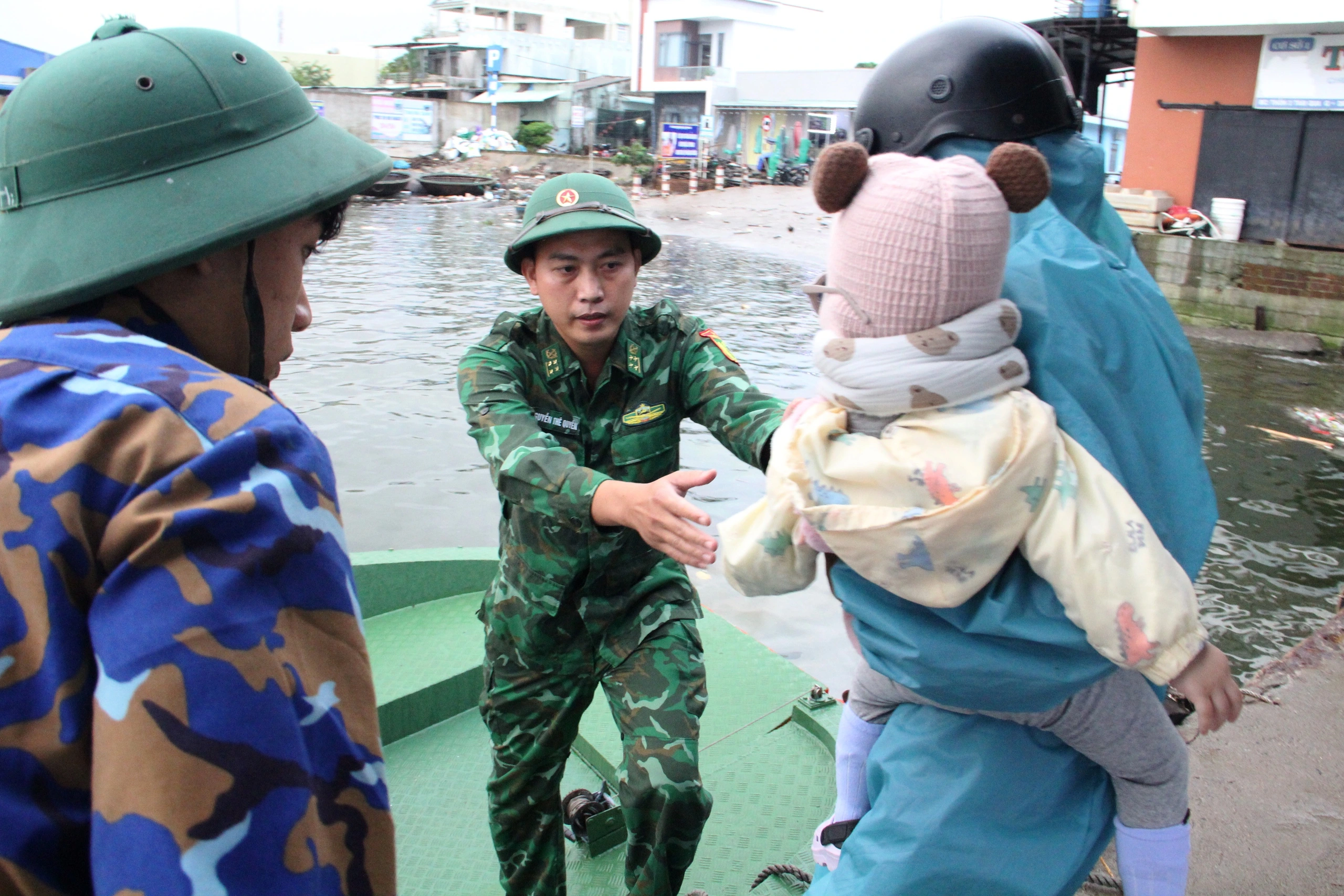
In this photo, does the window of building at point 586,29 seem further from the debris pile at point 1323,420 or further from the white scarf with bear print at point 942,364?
the white scarf with bear print at point 942,364

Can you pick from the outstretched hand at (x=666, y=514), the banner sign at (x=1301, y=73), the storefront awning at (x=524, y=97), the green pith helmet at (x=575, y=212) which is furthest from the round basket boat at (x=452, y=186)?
the outstretched hand at (x=666, y=514)

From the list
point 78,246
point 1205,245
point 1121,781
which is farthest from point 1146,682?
point 1205,245

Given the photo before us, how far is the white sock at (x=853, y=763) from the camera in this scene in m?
1.91

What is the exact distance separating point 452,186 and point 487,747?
1203 inches

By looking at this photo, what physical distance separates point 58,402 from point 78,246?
254 mm

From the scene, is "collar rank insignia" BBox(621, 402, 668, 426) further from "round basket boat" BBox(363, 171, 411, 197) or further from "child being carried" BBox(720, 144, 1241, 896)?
"round basket boat" BBox(363, 171, 411, 197)

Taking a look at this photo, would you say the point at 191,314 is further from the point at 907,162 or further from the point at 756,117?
the point at 756,117

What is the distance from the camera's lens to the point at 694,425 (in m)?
8.40

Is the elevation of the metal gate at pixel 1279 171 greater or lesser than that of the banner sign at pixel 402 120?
lesser

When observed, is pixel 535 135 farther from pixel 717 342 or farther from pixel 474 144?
pixel 717 342

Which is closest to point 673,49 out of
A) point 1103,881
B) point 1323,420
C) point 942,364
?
point 1323,420

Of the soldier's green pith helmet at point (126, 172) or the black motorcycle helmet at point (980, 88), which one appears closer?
the soldier's green pith helmet at point (126, 172)

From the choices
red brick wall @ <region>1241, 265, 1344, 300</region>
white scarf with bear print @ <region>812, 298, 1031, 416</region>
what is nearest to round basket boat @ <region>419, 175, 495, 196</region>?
red brick wall @ <region>1241, 265, 1344, 300</region>

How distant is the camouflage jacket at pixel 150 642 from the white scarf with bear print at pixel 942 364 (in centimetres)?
86
